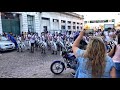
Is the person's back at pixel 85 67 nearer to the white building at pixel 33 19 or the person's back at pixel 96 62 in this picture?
the person's back at pixel 96 62

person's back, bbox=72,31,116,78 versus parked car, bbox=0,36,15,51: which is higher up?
person's back, bbox=72,31,116,78

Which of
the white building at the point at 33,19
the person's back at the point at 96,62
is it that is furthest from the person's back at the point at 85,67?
the white building at the point at 33,19

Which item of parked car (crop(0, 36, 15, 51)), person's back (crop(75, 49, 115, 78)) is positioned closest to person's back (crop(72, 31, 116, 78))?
person's back (crop(75, 49, 115, 78))

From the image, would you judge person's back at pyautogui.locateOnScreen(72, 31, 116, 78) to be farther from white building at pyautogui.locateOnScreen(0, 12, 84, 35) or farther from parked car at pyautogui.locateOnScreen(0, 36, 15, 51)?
parked car at pyautogui.locateOnScreen(0, 36, 15, 51)

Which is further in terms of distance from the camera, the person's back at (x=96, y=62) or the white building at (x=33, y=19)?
the white building at (x=33, y=19)

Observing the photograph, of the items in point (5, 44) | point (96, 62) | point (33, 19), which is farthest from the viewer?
point (5, 44)

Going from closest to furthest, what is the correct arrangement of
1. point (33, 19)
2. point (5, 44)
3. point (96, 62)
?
point (96, 62) → point (33, 19) → point (5, 44)

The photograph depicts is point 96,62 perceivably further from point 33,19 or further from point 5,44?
point 5,44

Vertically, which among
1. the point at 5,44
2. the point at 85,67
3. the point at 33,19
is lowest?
the point at 5,44

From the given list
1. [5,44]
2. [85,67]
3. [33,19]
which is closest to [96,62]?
[85,67]

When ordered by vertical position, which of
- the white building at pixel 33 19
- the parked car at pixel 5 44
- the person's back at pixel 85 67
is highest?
the white building at pixel 33 19
